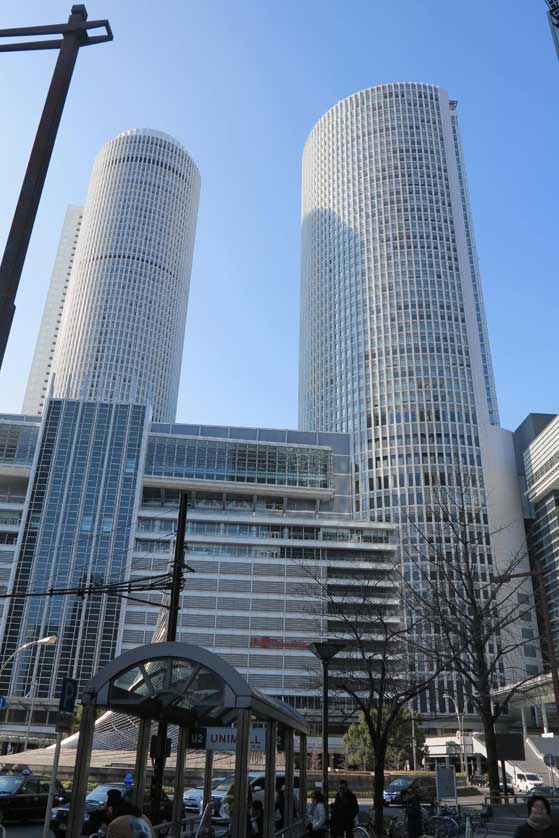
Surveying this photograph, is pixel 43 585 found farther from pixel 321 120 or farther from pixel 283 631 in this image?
pixel 321 120

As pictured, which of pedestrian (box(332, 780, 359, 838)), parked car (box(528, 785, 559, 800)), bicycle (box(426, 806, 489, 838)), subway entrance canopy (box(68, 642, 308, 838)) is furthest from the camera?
parked car (box(528, 785, 559, 800))

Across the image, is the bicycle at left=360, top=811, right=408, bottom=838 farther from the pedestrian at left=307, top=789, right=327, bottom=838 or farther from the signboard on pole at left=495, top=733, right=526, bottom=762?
the signboard on pole at left=495, top=733, right=526, bottom=762

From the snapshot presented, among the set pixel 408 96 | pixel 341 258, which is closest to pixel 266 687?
pixel 341 258

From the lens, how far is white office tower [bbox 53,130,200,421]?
160750 millimetres

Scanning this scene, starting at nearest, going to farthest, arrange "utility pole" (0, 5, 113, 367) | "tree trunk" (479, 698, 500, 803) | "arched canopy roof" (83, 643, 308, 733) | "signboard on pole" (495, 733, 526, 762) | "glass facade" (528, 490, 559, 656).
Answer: "utility pole" (0, 5, 113, 367) < "arched canopy roof" (83, 643, 308, 733) < "tree trunk" (479, 698, 500, 803) < "signboard on pole" (495, 733, 526, 762) < "glass facade" (528, 490, 559, 656)

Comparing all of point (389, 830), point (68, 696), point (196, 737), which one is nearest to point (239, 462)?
point (389, 830)

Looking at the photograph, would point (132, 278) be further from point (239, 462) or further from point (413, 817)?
point (413, 817)

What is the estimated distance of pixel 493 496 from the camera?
388 feet

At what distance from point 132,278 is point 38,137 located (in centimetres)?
17059

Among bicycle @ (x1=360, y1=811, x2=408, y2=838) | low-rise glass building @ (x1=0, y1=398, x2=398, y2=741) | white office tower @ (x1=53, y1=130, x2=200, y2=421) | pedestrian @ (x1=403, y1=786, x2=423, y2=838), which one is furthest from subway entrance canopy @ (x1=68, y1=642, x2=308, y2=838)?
white office tower @ (x1=53, y1=130, x2=200, y2=421)

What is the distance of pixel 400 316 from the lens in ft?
429

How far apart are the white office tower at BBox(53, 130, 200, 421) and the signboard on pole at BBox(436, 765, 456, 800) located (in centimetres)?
12932

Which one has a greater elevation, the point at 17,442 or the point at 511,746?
the point at 17,442

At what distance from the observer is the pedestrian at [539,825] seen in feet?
22.9
